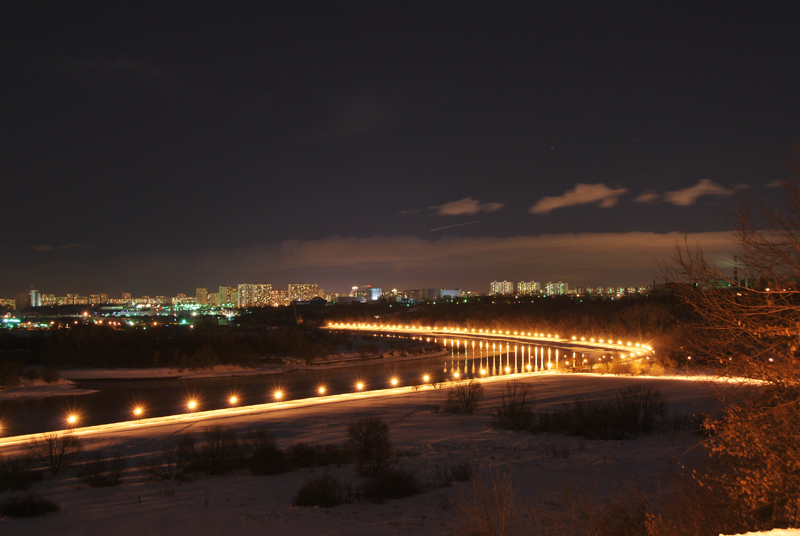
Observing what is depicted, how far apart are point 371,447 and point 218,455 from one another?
11.4ft

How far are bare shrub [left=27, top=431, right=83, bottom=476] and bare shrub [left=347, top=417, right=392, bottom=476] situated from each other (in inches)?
255

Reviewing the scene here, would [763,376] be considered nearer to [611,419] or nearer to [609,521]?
[609,521]

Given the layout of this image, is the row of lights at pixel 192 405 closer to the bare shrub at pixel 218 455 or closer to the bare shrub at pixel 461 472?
the bare shrub at pixel 218 455

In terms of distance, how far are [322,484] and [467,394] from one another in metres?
10.6

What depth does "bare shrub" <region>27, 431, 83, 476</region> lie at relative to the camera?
→ 11.3 meters

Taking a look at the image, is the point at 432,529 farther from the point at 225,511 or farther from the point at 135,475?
the point at 135,475

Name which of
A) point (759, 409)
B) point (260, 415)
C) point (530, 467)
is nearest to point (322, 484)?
point (530, 467)

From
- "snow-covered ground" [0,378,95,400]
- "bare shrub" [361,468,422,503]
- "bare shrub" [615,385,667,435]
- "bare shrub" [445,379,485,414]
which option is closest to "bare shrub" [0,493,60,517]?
"bare shrub" [361,468,422,503]

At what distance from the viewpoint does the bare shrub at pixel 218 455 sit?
1113 centimetres

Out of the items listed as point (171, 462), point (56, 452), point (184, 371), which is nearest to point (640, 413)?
point (171, 462)

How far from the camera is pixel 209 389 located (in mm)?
28609

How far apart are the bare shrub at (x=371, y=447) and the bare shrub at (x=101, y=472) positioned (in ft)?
16.3

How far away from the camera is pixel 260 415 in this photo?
1825 cm

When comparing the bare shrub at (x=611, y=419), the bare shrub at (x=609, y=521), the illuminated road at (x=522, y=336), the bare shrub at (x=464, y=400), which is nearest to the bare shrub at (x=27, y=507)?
the bare shrub at (x=609, y=521)
